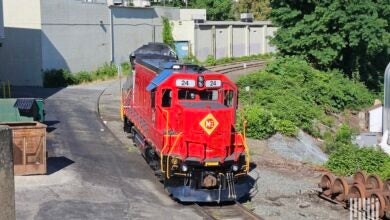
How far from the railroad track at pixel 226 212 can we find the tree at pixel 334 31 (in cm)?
2459

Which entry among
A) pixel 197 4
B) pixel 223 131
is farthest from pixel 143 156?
pixel 197 4

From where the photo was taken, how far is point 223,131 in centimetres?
1500

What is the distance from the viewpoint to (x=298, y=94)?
33.4 m

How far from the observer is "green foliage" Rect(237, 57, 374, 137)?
28.4 meters

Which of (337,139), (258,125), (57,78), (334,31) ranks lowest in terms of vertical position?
(337,139)

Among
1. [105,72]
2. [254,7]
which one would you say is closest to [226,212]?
[105,72]

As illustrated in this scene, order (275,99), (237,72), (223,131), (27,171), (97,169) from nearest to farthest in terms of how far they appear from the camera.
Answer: (223,131) → (27,171) → (97,169) → (275,99) → (237,72)

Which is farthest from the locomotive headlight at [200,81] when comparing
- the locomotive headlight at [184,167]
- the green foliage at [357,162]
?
the green foliage at [357,162]

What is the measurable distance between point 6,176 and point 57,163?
13225mm

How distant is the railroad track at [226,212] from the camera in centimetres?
1410

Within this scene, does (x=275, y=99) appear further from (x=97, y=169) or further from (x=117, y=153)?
(x=97, y=169)

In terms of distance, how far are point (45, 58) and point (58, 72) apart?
1.33 metres

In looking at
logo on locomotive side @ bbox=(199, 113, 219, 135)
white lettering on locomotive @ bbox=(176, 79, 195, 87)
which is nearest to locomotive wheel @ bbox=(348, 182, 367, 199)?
logo on locomotive side @ bbox=(199, 113, 219, 135)

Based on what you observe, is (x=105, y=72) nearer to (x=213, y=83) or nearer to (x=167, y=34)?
(x=167, y=34)
